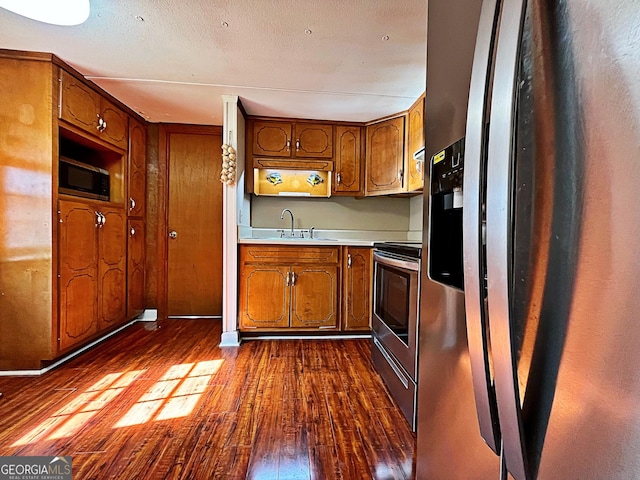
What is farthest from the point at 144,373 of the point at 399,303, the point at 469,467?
the point at 469,467

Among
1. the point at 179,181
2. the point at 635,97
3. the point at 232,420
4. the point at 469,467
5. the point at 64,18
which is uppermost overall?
the point at 64,18

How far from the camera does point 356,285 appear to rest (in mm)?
3023

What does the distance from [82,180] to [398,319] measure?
2.58 meters

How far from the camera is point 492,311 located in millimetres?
453

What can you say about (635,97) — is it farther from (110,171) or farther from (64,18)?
(110,171)

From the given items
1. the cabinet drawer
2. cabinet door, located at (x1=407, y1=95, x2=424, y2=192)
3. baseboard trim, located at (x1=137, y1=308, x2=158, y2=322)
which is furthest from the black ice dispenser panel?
baseboard trim, located at (x1=137, y1=308, x2=158, y2=322)

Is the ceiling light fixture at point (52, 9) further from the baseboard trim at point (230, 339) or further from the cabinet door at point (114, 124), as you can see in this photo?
the baseboard trim at point (230, 339)

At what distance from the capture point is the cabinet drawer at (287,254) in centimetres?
290

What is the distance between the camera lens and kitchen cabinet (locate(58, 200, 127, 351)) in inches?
91.6

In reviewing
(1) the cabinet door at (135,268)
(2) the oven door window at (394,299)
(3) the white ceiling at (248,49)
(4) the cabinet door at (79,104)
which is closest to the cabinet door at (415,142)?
(3) the white ceiling at (248,49)

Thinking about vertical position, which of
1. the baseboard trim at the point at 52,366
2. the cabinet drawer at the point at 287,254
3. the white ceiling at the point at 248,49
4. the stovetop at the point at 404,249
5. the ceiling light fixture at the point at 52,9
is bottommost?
the baseboard trim at the point at 52,366

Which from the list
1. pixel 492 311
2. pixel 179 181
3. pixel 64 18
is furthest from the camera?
pixel 179 181

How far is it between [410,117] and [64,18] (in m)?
2.46

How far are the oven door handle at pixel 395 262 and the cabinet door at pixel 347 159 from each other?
1.22 m
